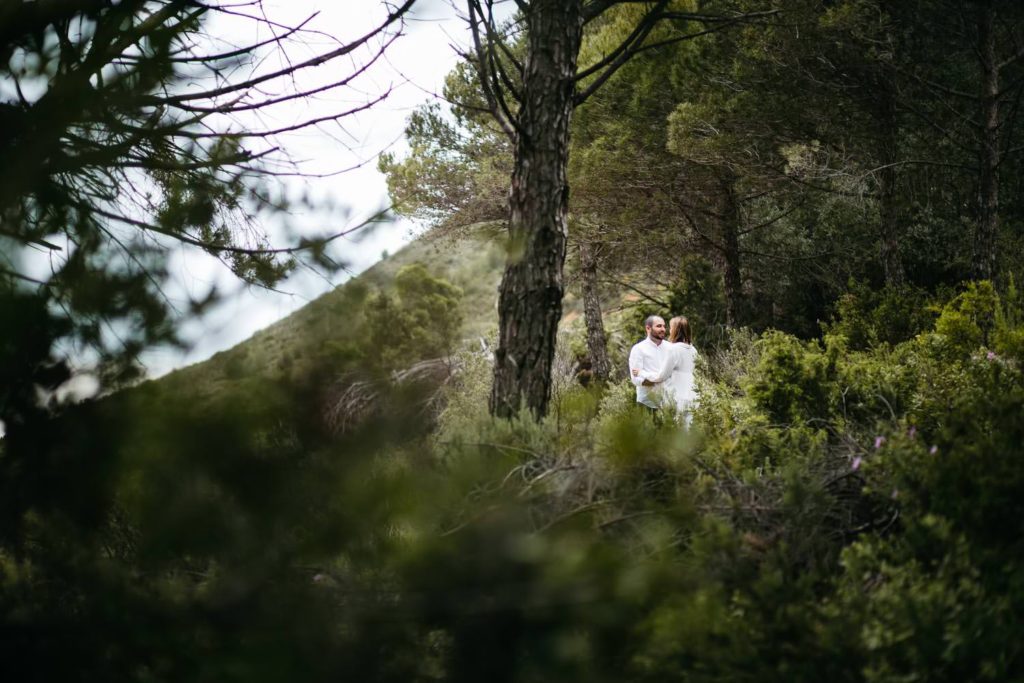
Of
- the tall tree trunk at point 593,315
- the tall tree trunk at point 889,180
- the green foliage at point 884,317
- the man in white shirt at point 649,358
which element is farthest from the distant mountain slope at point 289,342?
the tall tree trunk at point 593,315

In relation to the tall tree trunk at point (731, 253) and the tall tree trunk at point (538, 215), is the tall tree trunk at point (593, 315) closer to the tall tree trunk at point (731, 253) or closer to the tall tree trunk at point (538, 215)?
the tall tree trunk at point (731, 253)

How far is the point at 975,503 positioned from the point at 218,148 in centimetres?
367

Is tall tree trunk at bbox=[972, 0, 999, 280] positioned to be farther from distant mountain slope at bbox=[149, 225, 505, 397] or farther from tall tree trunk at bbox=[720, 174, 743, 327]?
distant mountain slope at bbox=[149, 225, 505, 397]

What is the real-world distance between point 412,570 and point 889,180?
11.6 meters

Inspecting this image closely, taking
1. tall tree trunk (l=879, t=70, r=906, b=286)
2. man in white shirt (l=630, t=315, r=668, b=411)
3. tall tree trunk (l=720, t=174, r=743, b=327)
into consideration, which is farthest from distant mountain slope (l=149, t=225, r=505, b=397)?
tall tree trunk (l=720, t=174, r=743, b=327)

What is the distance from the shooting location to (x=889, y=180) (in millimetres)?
11086

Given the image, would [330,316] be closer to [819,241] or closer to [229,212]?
[229,212]

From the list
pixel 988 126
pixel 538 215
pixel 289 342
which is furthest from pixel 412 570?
pixel 988 126

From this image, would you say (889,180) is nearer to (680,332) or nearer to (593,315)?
(680,332)

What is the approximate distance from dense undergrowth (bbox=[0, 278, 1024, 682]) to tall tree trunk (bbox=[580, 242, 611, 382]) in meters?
12.0

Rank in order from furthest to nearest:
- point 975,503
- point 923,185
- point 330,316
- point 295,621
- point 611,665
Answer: point 923,185 → point 975,503 → point 330,316 → point 611,665 → point 295,621

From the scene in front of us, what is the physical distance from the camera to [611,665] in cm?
192

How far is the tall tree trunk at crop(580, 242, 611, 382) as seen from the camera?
1489 centimetres

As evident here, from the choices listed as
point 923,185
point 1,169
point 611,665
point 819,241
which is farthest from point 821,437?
point 923,185
